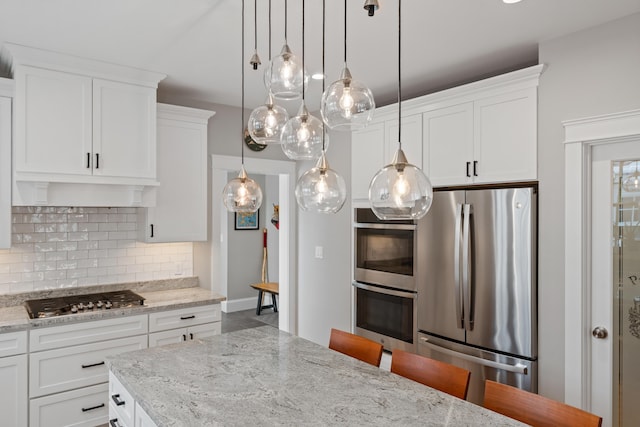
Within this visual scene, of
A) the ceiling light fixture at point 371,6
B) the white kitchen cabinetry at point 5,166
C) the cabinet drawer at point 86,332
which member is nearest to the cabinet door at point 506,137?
the ceiling light fixture at point 371,6

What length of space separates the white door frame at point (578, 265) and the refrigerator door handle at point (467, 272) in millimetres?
575

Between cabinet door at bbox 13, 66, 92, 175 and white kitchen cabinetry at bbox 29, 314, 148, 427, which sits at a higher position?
cabinet door at bbox 13, 66, 92, 175

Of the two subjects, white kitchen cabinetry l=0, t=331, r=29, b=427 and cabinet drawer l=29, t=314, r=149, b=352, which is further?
cabinet drawer l=29, t=314, r=149, b=352

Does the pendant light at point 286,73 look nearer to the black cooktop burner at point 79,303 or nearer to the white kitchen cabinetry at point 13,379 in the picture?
the black cooktop burner at point 79,303

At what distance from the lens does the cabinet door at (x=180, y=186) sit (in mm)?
3467

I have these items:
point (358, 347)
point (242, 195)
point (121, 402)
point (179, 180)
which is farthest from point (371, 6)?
A: point (179, 180)

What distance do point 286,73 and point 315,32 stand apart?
857mm

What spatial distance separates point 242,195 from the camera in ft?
6.84

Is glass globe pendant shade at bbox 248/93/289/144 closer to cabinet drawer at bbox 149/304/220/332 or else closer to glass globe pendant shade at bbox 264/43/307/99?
glass globe pendant shade at bbox 264/43/307/99

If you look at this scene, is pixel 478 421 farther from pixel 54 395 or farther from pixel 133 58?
pixel 133 58

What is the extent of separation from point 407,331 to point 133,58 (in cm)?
282

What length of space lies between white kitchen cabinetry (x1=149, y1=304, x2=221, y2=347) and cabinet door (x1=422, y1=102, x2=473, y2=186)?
208 cm

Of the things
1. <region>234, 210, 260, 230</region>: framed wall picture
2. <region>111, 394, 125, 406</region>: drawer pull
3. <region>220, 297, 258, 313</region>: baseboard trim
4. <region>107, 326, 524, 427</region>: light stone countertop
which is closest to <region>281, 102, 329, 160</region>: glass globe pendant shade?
<region>107, 326, 524, 427</region>: light stone countertop

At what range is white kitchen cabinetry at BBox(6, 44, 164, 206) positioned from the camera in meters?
2.79
